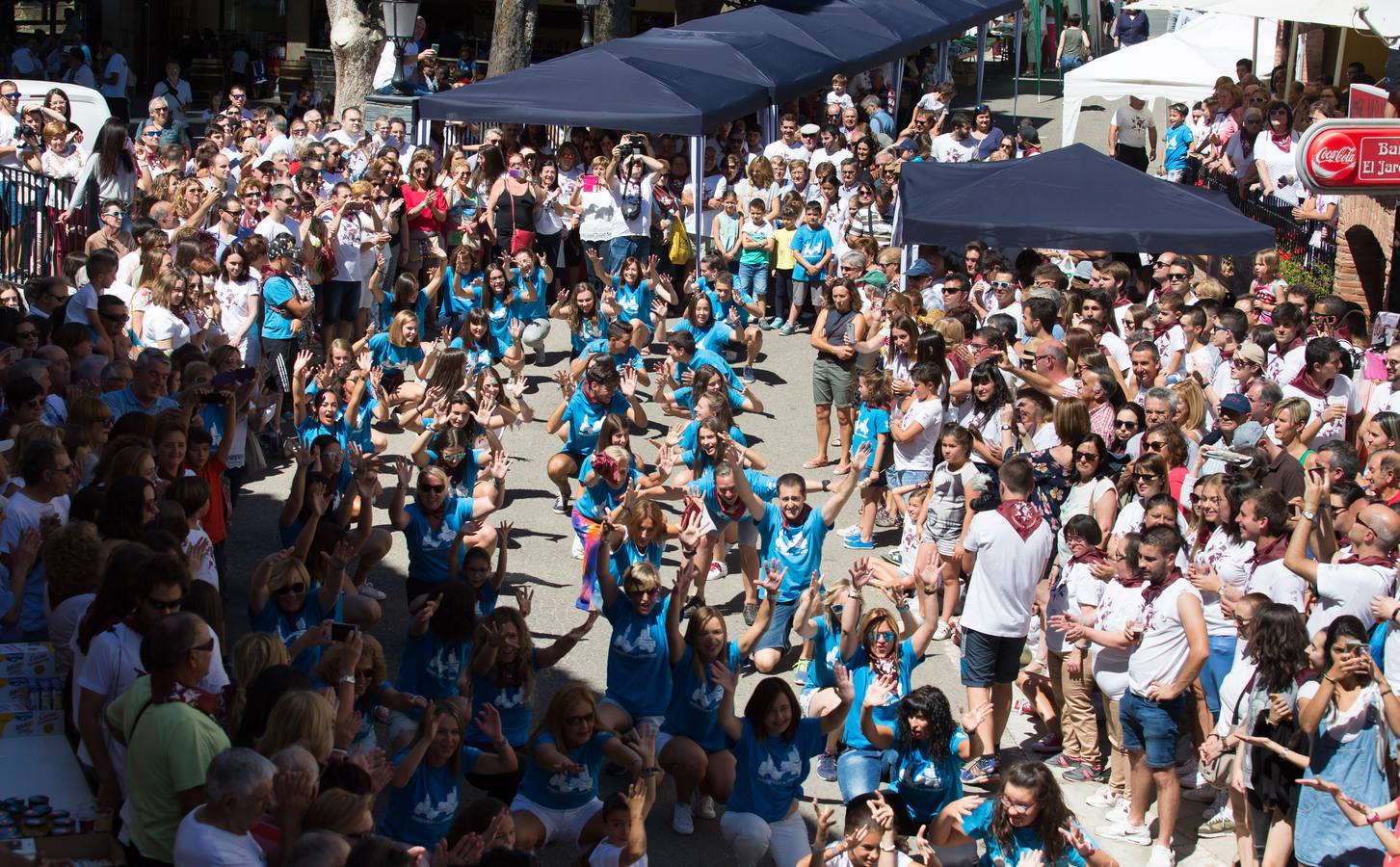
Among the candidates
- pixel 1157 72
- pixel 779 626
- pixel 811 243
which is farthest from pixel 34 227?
pixel 1157 72

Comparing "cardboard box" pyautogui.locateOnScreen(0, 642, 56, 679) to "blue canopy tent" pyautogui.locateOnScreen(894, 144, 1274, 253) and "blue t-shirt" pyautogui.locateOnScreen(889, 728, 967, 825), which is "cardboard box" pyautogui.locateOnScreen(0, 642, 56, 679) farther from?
"blue canopy tent" pyautogui.locateOnScreen(894, 144, 1274, 253)

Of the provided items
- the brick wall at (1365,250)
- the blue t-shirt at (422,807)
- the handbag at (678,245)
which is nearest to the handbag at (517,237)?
the handbag at (678,245)

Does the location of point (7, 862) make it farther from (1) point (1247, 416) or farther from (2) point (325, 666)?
(1) point (1247, 416)

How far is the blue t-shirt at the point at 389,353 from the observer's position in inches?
464

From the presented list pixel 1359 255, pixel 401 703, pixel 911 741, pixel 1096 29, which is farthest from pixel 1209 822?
pixel 1096 29

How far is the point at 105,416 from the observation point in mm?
8062

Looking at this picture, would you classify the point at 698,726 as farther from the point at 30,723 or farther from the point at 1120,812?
the point at 30,723

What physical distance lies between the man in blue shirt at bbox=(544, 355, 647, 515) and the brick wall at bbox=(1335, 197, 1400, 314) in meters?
7.54

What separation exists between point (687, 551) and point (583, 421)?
1.61 meters

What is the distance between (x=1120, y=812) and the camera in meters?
7.67

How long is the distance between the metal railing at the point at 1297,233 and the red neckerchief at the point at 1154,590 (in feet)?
26.4

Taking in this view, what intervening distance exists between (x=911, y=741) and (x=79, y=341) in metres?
5.42

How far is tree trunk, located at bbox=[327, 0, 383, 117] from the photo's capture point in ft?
66.0

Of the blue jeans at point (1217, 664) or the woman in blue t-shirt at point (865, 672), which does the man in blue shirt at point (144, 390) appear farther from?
the blue jeans at point (1217, 664)
